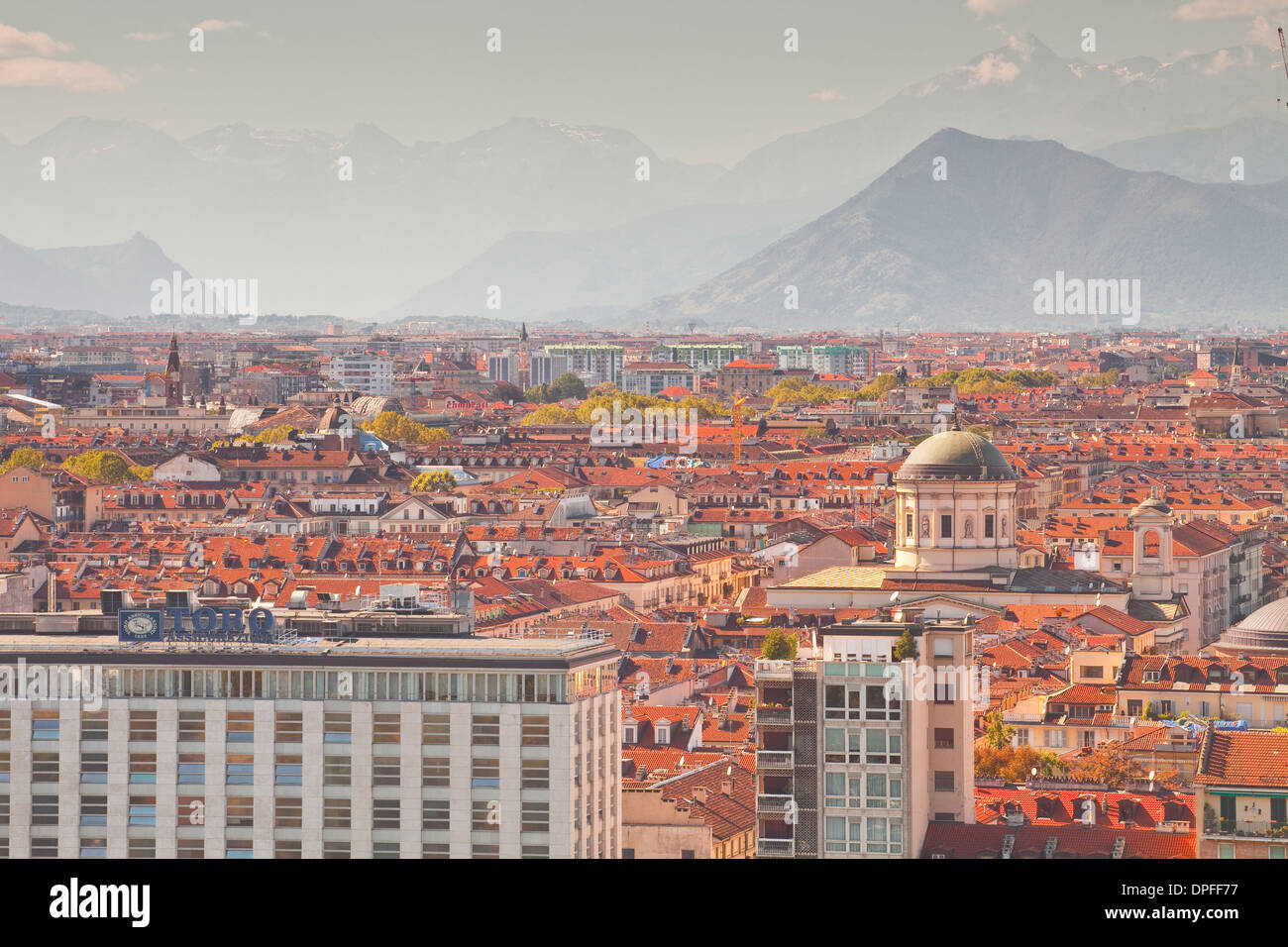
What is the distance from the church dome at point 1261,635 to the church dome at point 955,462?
7.47 m

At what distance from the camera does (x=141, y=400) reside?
560 ft

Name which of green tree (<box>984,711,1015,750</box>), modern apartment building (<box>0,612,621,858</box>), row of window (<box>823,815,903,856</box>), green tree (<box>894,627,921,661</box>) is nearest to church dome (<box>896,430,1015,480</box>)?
green tree (<box>984,711,1015,750</box>)

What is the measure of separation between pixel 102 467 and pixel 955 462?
6032 cm

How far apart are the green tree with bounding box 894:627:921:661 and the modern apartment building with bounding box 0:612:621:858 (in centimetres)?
522

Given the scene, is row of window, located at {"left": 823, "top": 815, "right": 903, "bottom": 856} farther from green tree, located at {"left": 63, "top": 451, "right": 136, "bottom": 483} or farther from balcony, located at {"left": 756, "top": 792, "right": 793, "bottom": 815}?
green tree, located at {"left": 63, "top": 451, "right": 136, "bottom": 483}

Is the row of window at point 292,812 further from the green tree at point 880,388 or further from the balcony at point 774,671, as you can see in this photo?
the green tree at point 880,388

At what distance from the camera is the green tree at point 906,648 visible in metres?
34.1

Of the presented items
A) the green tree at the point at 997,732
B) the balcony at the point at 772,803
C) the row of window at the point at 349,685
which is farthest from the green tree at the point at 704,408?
the row of window at the point at 349,685

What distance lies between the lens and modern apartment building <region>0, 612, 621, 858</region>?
→ 28.2 m

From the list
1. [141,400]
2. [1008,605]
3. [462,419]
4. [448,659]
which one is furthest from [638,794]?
[141,400]

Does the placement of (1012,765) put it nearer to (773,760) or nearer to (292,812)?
(773,760)

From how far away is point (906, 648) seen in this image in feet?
113
